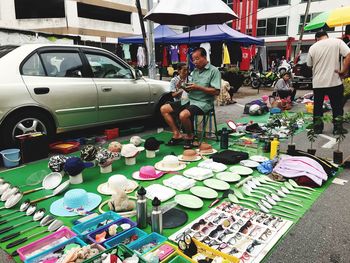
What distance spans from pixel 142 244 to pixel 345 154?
3.63 meters

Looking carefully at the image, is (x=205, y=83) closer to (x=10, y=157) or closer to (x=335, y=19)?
(x=10, y=157)

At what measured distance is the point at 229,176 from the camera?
3.43m

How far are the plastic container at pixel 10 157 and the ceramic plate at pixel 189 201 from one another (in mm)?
2404

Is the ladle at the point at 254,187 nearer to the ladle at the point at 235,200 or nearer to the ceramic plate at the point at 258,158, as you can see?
the ladle at the point at 235,200

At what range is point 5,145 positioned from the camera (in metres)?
3.98

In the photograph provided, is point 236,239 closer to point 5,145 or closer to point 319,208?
point 319,208

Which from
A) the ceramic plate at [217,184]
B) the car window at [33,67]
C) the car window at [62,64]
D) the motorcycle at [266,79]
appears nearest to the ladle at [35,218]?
the ceramic plate at [217,184]

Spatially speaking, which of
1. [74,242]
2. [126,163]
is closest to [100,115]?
[126,163]

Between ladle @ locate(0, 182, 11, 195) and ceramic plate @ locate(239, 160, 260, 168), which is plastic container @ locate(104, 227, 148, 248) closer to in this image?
ladle @ locate(0, 182, 11, 195)

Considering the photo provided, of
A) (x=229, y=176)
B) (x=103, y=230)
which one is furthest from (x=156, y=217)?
(x=229, y=176)

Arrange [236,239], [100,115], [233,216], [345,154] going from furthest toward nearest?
[100,115] → [345,154] → [233,216] → [236,239]

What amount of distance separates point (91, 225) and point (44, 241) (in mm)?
354

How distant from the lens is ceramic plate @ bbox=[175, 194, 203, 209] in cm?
275

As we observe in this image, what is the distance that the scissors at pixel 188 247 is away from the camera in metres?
1.96
